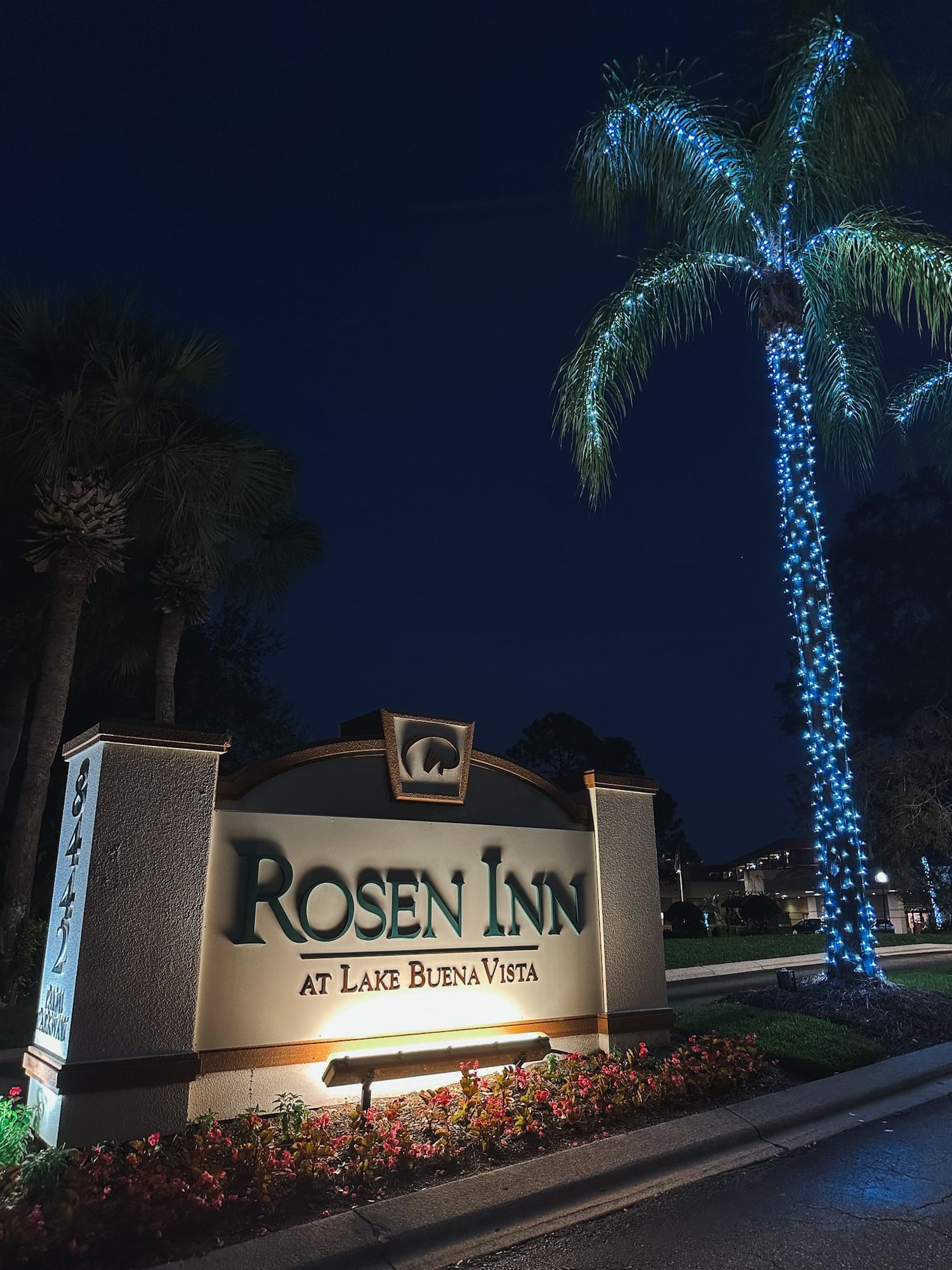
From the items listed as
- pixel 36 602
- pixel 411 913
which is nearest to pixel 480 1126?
pixel 411 913

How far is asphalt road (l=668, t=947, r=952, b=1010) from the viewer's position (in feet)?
39.3

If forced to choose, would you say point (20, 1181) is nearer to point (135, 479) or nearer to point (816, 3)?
point (135, 479)

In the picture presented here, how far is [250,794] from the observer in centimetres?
582

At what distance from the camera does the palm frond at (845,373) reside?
39.0ft

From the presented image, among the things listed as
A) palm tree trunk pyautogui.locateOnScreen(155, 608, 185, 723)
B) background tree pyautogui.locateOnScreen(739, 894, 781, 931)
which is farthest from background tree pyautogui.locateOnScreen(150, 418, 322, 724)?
background tree pyautogui.locateOnScreen(739, 894, 781, 931)

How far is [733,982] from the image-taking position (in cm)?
1385

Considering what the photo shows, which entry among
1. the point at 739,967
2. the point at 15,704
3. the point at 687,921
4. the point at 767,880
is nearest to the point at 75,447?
the point at 15,704

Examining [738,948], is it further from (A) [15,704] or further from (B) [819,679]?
(A) [15,704]

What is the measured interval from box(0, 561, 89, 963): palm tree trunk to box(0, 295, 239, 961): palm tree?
17mm

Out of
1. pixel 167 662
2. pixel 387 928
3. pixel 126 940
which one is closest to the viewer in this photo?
pixel 126 940

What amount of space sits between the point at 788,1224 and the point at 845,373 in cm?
1085

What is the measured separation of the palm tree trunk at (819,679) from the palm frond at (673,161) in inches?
65.6

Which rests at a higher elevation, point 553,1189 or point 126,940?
point 126,940

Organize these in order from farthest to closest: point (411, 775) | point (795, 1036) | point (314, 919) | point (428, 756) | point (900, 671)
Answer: point (900, 671), point (795, 1036), point (428, 756), point (411, 775), point (314, 919)
